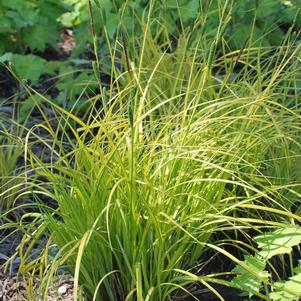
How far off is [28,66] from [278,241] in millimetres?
1978

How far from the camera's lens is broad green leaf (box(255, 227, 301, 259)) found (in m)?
2.34

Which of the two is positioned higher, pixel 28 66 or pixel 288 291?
pixel 288 291

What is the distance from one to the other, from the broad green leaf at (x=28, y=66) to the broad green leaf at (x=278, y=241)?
1.86 meters

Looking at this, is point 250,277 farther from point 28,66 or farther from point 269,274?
point 28,66

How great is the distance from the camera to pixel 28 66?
151 inches

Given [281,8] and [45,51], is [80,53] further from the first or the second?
[281,8]

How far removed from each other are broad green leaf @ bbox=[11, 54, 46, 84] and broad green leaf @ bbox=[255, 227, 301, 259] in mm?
1857

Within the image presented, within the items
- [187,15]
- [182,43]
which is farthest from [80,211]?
[187,15]

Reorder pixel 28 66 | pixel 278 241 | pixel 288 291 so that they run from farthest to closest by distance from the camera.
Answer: pixel 28 66 → pixel 278 241 → pixel 288 291

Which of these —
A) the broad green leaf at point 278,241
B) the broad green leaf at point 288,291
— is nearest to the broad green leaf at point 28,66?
the broad green leaf at point 278,241

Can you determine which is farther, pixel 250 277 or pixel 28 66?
pixel 28 66

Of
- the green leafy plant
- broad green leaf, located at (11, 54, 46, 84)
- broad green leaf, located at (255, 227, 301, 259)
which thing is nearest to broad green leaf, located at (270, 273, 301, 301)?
the green leafy plant

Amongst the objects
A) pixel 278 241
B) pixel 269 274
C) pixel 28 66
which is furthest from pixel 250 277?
pixel 28 66

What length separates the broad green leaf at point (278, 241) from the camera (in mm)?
2342
